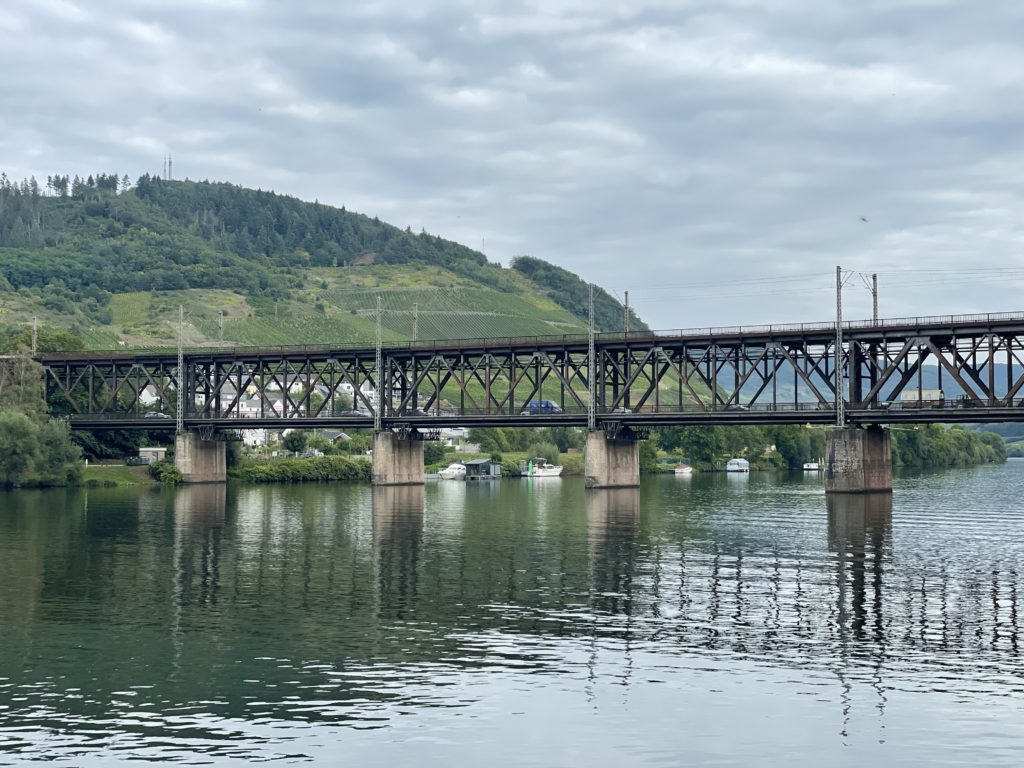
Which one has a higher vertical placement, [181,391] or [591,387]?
[591,387]

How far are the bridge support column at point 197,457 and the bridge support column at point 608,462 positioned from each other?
1989 inches

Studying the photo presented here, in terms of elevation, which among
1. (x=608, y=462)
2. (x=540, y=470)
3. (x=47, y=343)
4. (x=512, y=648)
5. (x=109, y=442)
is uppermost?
(x=47, y=343)

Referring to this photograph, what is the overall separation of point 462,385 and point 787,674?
10967cm

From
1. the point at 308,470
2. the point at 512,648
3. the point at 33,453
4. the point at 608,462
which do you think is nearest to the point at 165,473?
the point at 33,453

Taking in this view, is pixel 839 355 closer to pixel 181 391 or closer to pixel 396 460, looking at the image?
pixel 396 460

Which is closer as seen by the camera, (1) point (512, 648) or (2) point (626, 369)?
(1) point (512, 648)

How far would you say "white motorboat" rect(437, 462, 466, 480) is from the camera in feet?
591

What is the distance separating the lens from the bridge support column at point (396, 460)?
144 m

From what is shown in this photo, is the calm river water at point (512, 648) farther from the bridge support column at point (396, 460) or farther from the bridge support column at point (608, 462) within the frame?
the bridge support column at point (396, 460)

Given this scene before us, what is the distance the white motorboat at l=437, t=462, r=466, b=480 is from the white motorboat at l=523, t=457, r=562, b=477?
11.4m

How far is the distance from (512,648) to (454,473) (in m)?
141

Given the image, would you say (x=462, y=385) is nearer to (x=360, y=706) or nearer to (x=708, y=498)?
(x=708, y=498)

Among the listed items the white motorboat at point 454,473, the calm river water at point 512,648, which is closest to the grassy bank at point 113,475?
the white motorboat at point 454,473

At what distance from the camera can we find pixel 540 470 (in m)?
188
